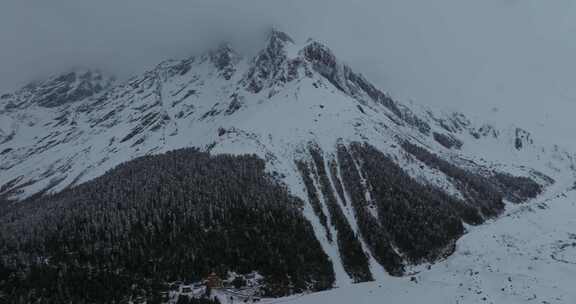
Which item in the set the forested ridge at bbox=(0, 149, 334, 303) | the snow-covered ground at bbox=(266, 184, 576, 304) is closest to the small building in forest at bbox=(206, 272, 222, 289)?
the forested ridge at bbox=(0, 149, 334, 303)

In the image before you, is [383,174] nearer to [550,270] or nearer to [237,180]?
[237,180]

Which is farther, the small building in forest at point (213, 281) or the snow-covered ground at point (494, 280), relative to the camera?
the small building in forest at point (213, 281)

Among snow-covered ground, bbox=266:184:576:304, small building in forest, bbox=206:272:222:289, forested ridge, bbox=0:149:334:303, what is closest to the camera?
snow-covered ground, bbox=266:184:576:304

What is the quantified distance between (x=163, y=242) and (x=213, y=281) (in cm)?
3630

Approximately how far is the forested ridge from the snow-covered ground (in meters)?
62.0

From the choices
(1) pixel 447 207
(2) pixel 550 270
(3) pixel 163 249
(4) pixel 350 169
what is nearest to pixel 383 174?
(4) pixel 350 169

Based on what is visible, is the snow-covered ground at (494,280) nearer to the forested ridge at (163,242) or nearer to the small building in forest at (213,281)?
the small building in forest at (213,281)

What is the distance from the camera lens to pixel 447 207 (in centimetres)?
17662

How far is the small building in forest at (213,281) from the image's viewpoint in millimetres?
108031

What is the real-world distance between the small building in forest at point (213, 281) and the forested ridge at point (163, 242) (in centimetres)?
412

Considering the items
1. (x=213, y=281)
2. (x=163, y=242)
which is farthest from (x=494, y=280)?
(x=163, y=242)

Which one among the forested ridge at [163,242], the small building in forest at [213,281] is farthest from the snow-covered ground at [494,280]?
the forested ridge at [163,242]

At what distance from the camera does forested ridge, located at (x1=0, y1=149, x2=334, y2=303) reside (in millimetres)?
117200

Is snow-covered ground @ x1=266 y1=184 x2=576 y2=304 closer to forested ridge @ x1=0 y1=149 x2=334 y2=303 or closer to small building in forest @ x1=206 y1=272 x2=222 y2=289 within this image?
small building in forest @ x1=206 y1=272 x2=222 y2=289
